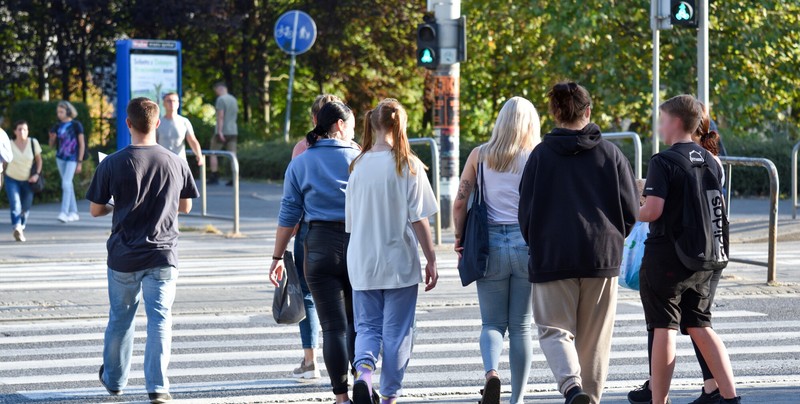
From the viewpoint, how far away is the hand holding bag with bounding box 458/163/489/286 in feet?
21.7

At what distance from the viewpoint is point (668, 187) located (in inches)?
250

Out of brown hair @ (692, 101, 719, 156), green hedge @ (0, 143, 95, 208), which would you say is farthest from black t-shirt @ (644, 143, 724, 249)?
green hedge @ (0, 143, 95, 208)

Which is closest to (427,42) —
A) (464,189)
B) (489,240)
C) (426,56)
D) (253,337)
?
(426,56)

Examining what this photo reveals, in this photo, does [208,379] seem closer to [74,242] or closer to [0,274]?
[0,274]

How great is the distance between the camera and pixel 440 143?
55.5ft

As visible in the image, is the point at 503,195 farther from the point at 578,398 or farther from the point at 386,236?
the point at 578,398

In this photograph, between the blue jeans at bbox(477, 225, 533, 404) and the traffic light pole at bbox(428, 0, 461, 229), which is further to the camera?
the traffic light pole at bbox(428, 0, 461, 229)

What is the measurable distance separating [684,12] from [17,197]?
7.95 meters

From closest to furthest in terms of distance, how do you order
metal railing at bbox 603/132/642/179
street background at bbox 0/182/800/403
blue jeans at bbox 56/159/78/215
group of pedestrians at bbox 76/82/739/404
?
1. group of pedestrians at bbox 76/82/739/404
2. street background at bbox 0/182/800/403
3. metal railing at bbox 603/132/642/179
4. blue jeans at bbox 56/159/78/215

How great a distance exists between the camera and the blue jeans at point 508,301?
670 centimetres

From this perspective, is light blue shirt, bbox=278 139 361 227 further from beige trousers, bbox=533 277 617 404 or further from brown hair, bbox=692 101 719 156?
brown hair, bbox=692 101 719 156

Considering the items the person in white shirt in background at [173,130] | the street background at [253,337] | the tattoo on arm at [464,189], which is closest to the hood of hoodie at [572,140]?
the tattoo on arm at [464,189]

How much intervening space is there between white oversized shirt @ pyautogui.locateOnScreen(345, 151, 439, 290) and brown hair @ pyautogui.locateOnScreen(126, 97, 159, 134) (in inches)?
45.8

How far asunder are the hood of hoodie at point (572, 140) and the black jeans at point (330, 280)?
136cm
